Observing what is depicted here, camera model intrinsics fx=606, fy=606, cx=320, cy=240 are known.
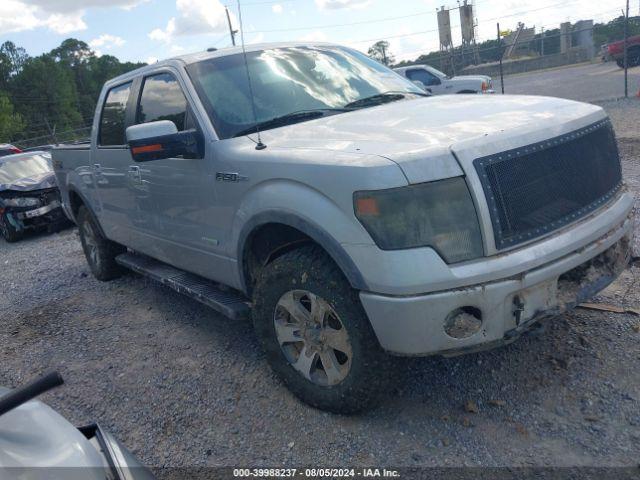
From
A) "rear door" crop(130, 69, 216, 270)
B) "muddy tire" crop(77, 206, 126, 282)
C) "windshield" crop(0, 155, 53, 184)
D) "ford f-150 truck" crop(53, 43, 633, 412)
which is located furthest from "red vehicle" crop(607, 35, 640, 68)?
"rear door" crop(130, 69, 216, 270)

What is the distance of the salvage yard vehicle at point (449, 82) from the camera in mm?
16500

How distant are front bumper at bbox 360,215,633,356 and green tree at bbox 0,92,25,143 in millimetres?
46897

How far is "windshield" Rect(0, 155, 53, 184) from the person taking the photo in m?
11.2

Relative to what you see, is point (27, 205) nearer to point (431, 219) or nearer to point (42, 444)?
point (431, 219)

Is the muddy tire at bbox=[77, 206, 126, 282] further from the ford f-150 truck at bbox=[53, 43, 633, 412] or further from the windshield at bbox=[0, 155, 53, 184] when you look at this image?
the windshield at bbox=[0, 155, 53, 184]

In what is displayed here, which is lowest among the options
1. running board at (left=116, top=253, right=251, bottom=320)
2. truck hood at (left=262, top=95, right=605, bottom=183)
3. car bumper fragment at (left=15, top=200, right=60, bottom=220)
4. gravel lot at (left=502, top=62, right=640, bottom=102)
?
gravel lot at (left=502, top=62, right=640, bottom=102)

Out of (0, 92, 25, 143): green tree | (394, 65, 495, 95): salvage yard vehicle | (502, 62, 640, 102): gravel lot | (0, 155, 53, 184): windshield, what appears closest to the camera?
(0, 155, 53, 184): windshield

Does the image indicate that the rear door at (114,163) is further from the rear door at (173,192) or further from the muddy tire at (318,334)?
the muddy tire at (318,334)

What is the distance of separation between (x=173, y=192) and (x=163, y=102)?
28.6 inches

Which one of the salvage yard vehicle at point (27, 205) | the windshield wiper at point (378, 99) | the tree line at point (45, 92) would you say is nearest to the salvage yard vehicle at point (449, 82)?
the salvage yard vehicle at point (27, 205)

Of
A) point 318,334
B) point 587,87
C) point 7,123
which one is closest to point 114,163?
point 318,334

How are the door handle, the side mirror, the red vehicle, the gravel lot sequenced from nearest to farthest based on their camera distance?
the side mirror, the door handle, the gravel lot, the red vehicle

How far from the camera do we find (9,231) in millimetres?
10594

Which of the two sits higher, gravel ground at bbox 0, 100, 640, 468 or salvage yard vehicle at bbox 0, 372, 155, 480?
salvage yard vehicle at bbox 0, 372, 155, 480
